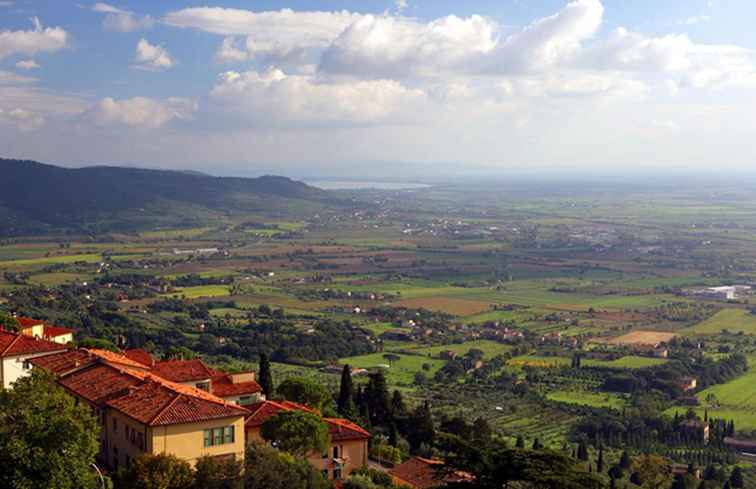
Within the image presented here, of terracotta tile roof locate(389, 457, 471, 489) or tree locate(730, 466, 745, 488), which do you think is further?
tree locate(730, 466, 745, 488)

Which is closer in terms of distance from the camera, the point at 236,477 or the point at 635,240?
the point at 236,477

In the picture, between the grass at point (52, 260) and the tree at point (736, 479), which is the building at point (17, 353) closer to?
the tree at point (736, 479)

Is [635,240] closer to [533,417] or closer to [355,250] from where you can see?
[355,250]

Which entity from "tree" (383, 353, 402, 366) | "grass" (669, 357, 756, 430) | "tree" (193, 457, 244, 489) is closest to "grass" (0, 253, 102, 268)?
"tree" (383, 353, 402, 366)

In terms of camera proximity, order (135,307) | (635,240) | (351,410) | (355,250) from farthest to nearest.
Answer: (635,240)
(355,250)
(135,307)
(351,410)

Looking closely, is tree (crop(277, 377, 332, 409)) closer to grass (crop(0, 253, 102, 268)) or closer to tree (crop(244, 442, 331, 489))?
tree (crop(244, 442, 331, 489))

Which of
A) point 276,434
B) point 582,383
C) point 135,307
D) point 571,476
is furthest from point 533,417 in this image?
point 135,307

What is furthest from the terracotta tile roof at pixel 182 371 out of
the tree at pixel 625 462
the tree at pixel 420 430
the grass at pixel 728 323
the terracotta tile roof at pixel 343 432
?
the grass at pixel 728 323
